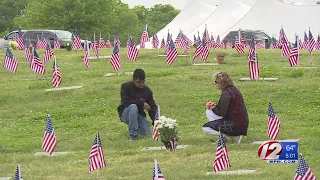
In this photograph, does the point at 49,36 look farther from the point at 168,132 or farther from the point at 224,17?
the point at 168,132

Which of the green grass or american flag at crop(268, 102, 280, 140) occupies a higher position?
american flag at crop(268, 102, 280, 140)

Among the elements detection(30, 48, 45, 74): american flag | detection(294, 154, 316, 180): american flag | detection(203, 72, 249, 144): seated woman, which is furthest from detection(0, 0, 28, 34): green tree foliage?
detection(294, 154, 316, 180): american flag

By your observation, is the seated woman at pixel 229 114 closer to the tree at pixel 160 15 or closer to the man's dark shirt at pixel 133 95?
the man's dark shirt at pixel 133 95

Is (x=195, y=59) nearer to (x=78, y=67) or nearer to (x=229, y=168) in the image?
(x=78, y=67)

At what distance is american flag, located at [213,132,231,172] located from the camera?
405 inches

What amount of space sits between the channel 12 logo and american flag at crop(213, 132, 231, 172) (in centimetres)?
50

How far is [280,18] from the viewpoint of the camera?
1848 inches

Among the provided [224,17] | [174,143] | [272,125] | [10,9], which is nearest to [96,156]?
[174,143]

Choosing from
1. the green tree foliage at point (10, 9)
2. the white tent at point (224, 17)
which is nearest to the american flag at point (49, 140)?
the white tent at point (224, 17)

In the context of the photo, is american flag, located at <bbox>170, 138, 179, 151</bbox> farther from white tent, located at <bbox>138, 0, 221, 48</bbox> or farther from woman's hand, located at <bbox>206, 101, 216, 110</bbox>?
white tent, located at <bbox>138, 0, 221, 48</bbox>

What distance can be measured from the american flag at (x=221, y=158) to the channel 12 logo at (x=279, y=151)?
500 mm

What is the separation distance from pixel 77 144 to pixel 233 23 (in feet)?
125

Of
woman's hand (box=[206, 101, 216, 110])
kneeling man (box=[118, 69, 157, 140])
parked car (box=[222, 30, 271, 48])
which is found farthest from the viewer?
parked car (box=[222, 30, 271, 48])

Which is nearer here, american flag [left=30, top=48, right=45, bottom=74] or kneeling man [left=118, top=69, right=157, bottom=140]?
kneeling man [left=118, top=69, right=157, bottom=140]
